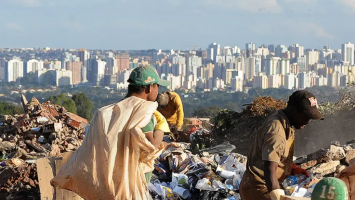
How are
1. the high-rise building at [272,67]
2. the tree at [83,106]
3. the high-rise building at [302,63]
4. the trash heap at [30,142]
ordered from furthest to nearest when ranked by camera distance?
the high-rise building at [302,63] < the high-rise building at [272,67] < the tree at [83,106] < the trash heap at [30,142]

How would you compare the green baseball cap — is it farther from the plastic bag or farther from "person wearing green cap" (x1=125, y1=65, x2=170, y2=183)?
the plastic bag

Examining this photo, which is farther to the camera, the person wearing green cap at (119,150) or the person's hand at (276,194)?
the person wearing green cap at (119,150)

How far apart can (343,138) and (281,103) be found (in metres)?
1.18

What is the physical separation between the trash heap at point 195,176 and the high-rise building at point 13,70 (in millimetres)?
143542

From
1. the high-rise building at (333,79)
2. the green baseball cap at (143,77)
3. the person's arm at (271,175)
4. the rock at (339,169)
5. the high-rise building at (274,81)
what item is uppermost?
the green baseball cap at (143,77)

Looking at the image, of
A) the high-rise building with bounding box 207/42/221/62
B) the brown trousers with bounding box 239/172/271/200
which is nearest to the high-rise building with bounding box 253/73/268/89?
the high-rise building with bounding box 207/42/221/62

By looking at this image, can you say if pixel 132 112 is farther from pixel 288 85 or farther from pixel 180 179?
pixel 288 85

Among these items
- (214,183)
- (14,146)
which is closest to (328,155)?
(214,183)

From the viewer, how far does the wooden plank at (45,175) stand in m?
6.13

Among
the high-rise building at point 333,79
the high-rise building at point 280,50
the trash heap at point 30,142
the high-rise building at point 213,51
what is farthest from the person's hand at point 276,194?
the high-rise building at point 213,51

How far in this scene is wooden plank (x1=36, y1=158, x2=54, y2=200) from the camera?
6.13m

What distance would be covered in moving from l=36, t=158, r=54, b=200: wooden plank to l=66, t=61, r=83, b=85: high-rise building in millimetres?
138479

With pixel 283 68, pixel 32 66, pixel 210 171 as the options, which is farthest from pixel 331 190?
pixel 32 66

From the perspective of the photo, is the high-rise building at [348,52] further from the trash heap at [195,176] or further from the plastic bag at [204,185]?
the plastic bag at [204,185]
